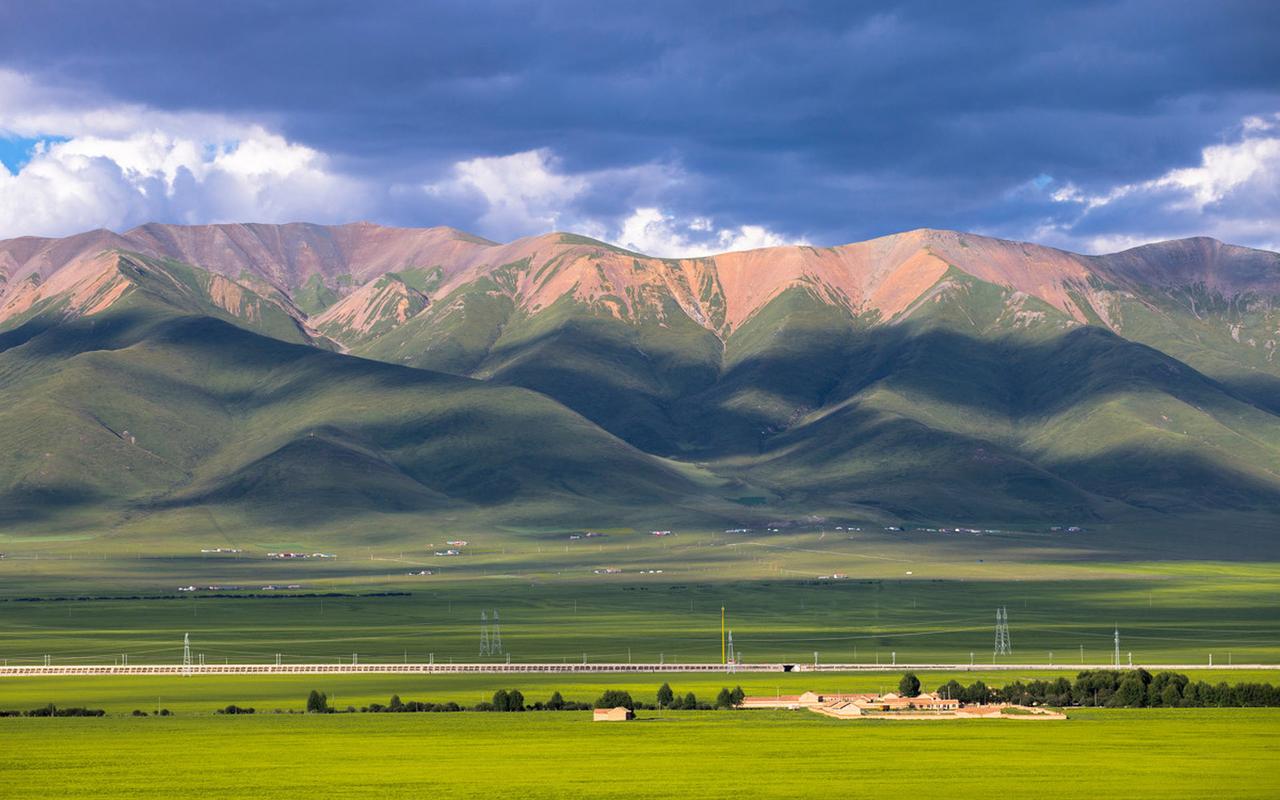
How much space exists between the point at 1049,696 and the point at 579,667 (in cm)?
4450

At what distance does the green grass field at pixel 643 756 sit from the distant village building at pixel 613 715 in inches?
40.0

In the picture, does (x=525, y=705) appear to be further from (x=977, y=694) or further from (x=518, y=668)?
(x=518, y=668)

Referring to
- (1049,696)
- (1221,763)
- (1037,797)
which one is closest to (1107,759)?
(1221,763)

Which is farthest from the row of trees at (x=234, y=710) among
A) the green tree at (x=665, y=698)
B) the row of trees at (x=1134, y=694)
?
the row of trees at (x=1134, y=694)

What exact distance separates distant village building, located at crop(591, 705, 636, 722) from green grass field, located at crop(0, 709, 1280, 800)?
A: 3.33 ft

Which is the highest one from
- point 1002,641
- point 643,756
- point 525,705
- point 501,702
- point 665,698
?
A: point 1002,641

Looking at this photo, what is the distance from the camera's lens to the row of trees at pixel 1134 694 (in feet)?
411

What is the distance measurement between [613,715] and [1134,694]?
112 ft

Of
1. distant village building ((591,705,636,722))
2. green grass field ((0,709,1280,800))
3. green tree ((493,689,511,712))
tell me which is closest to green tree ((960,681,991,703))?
green grass field ((0,709,1280,800))

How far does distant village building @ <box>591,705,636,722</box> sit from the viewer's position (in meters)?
117

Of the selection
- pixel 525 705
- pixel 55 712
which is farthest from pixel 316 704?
pixel 55 712

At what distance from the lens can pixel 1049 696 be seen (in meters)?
128

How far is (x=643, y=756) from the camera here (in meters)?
98.6

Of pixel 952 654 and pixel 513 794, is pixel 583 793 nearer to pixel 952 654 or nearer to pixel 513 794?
pixel 513 794
